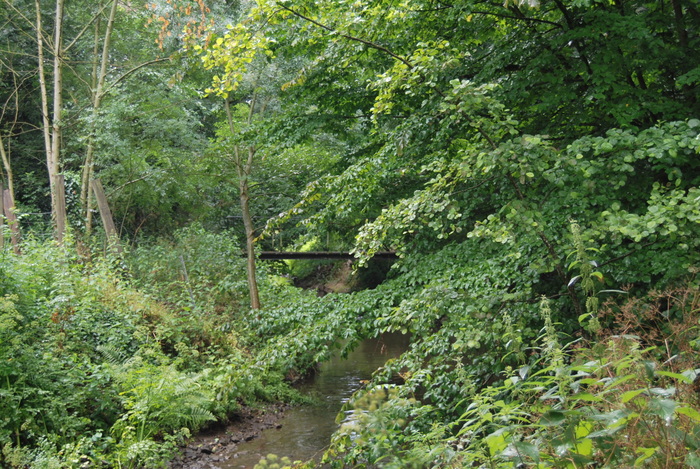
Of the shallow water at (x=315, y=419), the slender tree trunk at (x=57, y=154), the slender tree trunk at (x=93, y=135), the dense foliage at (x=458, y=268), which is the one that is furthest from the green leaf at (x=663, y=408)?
the slender tree trunk at (x=93, y=135)

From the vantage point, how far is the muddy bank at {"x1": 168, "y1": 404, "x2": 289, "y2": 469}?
6.98 meters

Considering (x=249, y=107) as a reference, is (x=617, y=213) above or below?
below

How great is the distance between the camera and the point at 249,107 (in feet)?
40.8

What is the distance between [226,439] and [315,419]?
1608 millimetres

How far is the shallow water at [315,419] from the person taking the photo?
736cm

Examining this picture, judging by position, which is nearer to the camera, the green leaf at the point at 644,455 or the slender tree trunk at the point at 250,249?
the green leaf at the point at 644,455

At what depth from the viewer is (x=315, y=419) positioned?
8.95 metres

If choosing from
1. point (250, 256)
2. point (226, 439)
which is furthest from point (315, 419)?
point (250, 256)

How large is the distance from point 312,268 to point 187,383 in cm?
1375

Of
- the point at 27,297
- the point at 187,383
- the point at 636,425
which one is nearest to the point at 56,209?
the point at 27,297

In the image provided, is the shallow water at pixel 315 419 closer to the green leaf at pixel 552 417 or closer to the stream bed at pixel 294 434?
the stream bed at pixel 294 434

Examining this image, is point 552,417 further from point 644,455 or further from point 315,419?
point 315,419

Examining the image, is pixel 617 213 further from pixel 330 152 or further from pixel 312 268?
pixel 312 268

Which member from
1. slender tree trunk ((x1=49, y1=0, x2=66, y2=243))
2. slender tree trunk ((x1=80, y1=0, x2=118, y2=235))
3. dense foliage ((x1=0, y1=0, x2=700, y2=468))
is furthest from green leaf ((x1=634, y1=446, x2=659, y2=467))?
slender tree trunk ((x1=80, y1=0, x2=118, y2=235))
